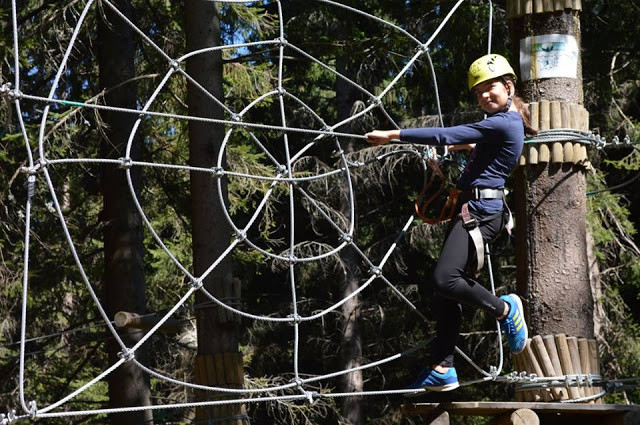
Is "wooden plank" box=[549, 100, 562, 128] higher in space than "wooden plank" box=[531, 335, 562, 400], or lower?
higher

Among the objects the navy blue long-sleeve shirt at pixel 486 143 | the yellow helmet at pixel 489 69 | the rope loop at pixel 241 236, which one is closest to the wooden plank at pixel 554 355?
the navy blue long-sleeve shirt at pixel 486 143

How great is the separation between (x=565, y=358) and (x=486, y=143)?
858 millimetres

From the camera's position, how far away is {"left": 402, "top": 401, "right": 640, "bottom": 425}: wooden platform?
3764 mm

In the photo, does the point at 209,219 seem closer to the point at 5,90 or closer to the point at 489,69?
the point at 489,69

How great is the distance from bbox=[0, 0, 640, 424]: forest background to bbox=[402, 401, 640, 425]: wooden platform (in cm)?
168

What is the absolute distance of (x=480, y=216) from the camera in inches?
159

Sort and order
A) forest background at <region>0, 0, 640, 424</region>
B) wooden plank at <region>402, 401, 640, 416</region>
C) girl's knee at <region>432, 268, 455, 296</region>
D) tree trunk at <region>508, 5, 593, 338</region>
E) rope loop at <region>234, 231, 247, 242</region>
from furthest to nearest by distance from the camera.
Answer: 1. forest background at <region>0, 0, 640, 424</region>
2. rope loop at <region>234, 231, 247, 242</region>
3. tree trunk at <region>508, 5, 593, 338</region>
4. girl's knee at <region>432, 268, 455, 296</region>
5. wooden plank at <region>402, 401, 640, 416</region>

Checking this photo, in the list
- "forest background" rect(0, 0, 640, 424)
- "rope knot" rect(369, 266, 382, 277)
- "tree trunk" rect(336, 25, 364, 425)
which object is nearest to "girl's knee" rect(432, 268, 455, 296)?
"rope knot" rect(369, 266, 382, 277)

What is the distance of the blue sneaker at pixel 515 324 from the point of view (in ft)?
13.0

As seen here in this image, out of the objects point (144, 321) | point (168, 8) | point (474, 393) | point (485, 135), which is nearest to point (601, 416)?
point (485, 135)

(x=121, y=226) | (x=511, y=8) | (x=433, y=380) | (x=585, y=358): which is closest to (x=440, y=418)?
(x=433, y=380)

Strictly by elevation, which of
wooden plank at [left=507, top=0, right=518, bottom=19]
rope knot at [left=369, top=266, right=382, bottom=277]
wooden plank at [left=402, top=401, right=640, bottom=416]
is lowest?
wooden plank at [left=402, top=401, right=640, bottom=416]

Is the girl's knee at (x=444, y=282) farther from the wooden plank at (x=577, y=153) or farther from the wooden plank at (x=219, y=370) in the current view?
the wooden plank at (x=219, y=370)

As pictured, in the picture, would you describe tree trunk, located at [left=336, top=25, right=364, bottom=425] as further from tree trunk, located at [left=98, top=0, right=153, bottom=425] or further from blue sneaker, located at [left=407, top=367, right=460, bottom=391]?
blue sneaker, located at [left=407, top=367, right=460, bottom=391]
